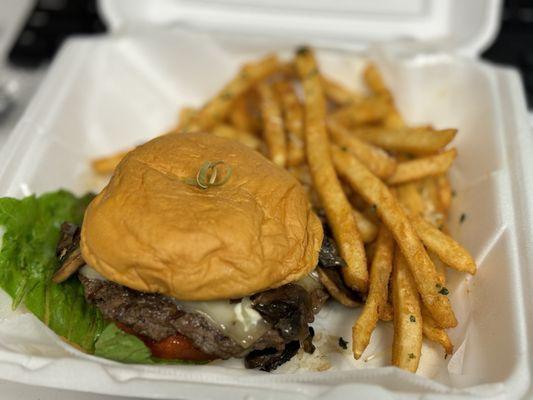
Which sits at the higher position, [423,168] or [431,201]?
[423,168]

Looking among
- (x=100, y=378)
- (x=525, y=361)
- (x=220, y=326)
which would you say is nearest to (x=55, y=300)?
(x=100, y=378)

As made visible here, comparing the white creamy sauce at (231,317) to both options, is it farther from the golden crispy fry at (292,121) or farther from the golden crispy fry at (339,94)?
the golden crispy fry at (339,94)

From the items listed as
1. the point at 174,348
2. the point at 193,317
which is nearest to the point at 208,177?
the point at 193,317

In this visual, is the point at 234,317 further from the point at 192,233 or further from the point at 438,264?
the point at 438,264

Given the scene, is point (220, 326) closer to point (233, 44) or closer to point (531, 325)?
point (531, 325)

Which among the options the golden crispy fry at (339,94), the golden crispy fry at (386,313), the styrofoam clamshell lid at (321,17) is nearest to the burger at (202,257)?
the golden crispy fry at (386,313)

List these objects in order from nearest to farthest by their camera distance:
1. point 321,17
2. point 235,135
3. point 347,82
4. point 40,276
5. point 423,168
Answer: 1. point 40,276
2. point 423,168
3. point 235,135
4. point 347,82
5. point 321,17

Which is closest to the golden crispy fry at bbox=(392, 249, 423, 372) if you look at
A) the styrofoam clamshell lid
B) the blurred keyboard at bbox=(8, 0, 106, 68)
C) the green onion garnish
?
the green onion garnish
